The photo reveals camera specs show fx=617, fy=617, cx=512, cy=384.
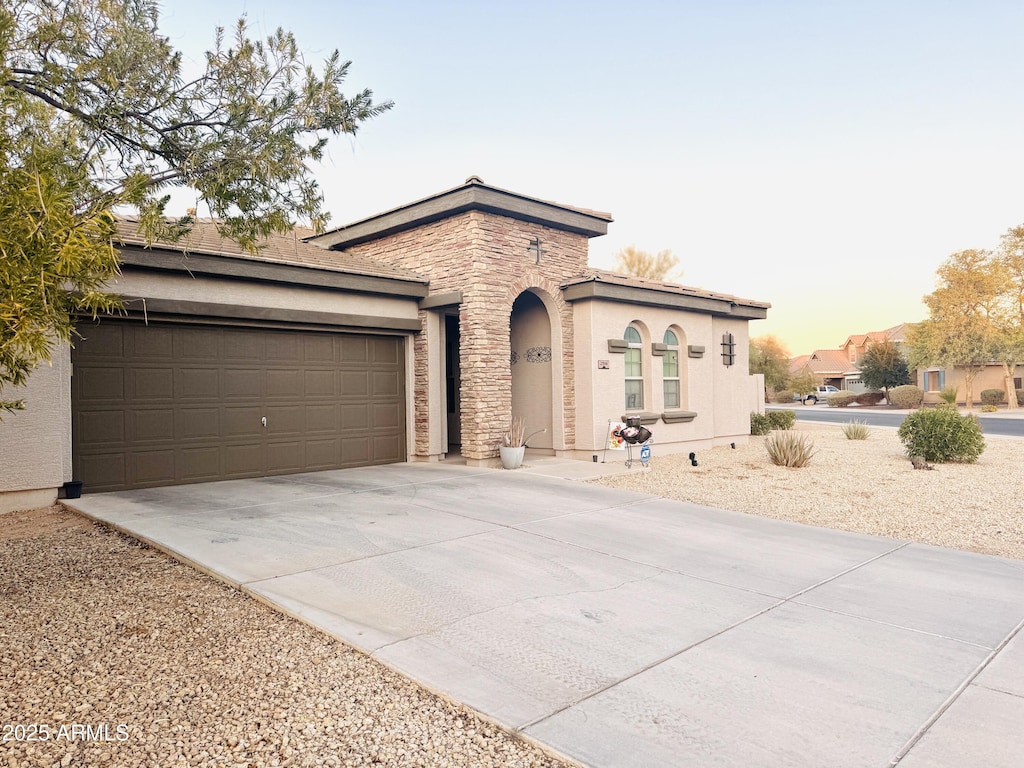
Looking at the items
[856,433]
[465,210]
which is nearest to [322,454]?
[465,210]

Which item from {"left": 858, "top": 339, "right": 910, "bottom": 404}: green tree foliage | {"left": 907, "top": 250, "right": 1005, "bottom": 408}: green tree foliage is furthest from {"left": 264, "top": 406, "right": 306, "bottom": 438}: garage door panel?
{"left": 858, "top": 339, "right": 910, "bottom": 404}: green tree foliage

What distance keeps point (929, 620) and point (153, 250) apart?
10341 millimetres

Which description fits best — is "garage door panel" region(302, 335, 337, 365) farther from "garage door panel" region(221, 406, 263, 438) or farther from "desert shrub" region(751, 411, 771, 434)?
"desert shrub" region(751, 411, 771, 434)

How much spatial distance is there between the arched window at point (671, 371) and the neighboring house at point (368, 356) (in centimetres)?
8

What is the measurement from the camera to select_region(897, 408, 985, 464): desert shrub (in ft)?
43.3

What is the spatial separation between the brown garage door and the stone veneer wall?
1067 mm

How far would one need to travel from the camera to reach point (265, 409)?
10711 mm

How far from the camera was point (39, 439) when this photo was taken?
830 centimetres

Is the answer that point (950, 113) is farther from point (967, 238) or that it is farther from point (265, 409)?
point (967, 238)

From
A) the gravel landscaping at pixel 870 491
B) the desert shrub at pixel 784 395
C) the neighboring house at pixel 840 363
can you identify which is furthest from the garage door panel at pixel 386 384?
the neighboring house at pixel 840 363

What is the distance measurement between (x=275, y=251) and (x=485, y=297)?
3.97 metres

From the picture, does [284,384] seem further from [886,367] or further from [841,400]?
[886,367]

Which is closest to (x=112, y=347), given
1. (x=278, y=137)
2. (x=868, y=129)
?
(x=278, y=137)

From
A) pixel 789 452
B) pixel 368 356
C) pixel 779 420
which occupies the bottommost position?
pixel 789 452
